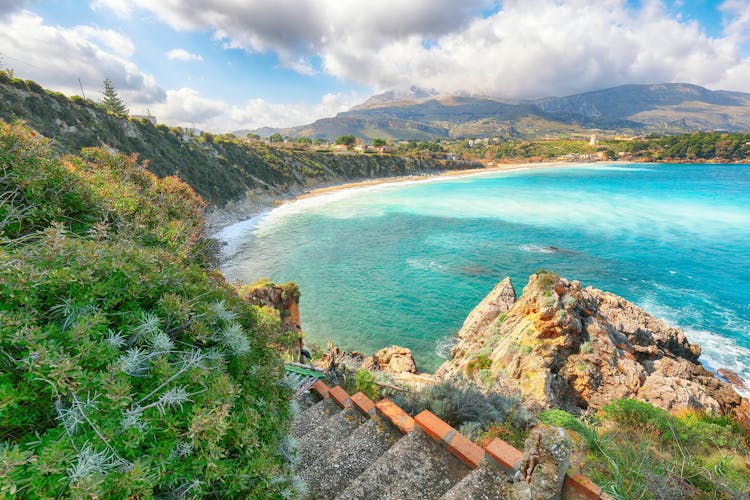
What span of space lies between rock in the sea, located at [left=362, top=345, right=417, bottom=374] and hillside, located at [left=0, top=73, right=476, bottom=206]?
10.3m

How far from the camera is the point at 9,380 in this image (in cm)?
194

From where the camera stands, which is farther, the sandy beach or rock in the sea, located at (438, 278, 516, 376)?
the sandy beach

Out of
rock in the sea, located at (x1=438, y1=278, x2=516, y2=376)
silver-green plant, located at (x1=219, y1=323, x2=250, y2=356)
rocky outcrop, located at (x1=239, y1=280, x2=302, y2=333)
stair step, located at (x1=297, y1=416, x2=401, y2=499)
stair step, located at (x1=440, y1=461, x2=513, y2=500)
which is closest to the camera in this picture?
silver-green plant, located at (x1=219, y1=323, x2=250, y2=356)

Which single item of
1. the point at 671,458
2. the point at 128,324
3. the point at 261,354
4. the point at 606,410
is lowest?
the point at 606,410

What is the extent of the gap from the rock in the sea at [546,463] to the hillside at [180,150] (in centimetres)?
1068

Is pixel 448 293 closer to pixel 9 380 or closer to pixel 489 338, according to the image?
pixel 489 338

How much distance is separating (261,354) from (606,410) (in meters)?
6.28

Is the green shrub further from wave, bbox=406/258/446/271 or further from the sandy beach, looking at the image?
the sandy beach

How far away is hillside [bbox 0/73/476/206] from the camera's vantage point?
1122 inches

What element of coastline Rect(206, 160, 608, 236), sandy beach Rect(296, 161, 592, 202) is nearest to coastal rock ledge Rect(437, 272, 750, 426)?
coastline Rect(206, 160, 608, 236)

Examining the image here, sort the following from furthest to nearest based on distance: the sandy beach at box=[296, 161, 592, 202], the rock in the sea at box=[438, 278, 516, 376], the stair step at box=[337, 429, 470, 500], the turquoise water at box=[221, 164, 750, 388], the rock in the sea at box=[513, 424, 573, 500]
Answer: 1. the sandy beach at box=[296, 161, 592, 202]
2. the turquoise water at box=[221, 164, 750, 388]
3. the rock in the sea at box=[438, 278, 516, 376]
4. the stair step at box=[337, 429, 470, 500]
5. the rock in the sea at box=[513, 424, 573, 500]

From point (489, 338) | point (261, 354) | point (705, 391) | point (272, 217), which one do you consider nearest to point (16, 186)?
point (261, 354)

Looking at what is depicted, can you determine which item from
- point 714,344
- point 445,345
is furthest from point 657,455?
point 714,344

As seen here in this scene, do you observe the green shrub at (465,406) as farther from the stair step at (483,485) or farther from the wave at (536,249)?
the wave at (536,249)
